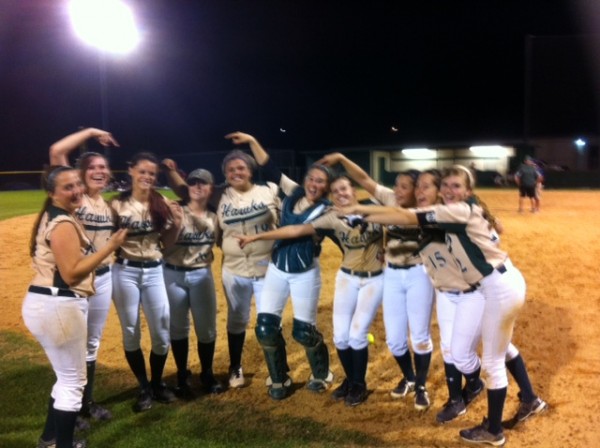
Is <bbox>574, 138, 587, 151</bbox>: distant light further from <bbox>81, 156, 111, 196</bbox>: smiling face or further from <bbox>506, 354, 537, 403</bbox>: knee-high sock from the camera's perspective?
<bbox>81, 156, 111, 196</bbox>: smiling face

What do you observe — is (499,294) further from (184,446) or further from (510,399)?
(184,446)

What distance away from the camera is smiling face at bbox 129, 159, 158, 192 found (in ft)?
12.0

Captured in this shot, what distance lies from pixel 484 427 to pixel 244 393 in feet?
6.40

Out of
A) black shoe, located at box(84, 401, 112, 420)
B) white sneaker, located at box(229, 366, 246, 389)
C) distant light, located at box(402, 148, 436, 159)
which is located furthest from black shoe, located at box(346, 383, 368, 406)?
distant light, located at box(402, 148, 436, 159)

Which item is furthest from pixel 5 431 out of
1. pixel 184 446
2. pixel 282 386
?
pixel 282 386

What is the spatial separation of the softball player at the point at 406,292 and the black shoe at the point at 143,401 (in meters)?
2.02

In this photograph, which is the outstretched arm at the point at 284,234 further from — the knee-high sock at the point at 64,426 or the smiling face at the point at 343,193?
the knee-high sock at the point at 64,426

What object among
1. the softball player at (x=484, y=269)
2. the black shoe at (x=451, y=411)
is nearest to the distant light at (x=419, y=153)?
the black shoe at (x=451, y=411)

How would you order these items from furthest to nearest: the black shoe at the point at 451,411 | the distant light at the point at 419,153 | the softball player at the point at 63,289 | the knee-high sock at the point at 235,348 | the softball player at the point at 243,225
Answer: the distant light at the point at 419,153 < the knee-high sock at the point at 235,348 < the softball player at the point at 243,225 < the black shoe at the point at 451,411 < the softball player at the point at 63,289

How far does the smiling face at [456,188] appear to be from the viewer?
10.2 ft

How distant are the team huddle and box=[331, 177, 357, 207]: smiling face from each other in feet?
0.07

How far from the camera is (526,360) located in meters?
4.54

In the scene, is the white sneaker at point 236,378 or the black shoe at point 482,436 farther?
the white sneaker at point 236,378

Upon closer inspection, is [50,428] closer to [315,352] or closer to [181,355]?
[181,355]
